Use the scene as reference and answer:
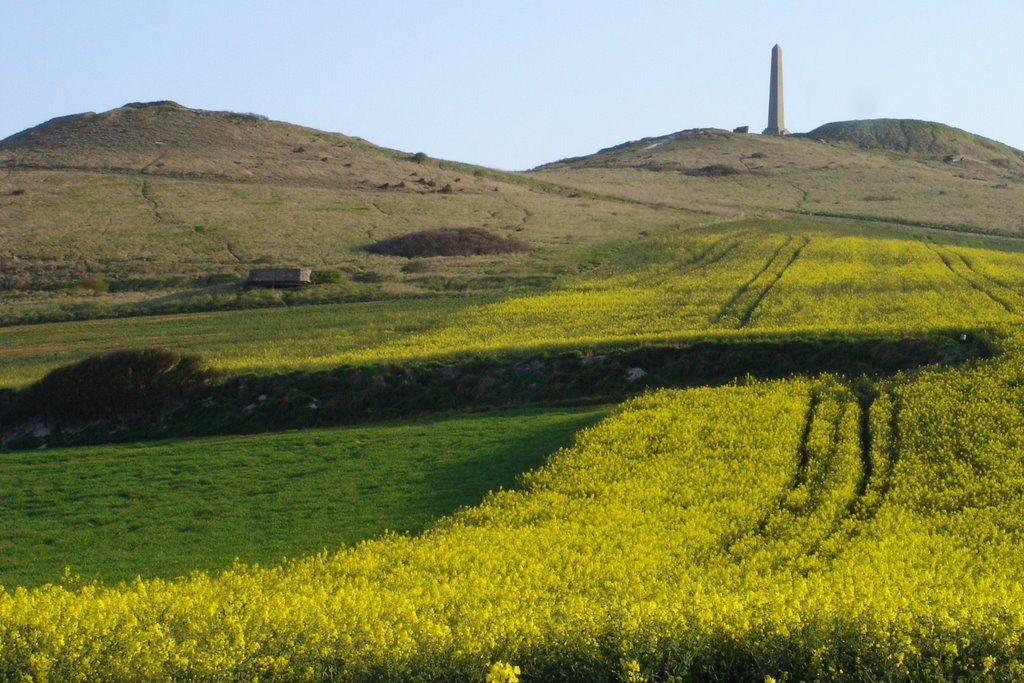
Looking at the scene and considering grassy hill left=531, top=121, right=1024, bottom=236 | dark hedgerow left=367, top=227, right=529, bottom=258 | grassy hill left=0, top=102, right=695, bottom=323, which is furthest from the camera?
grassy hill left=531, top=121, right=1024, bottom=236

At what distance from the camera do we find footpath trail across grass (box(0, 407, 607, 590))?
21.7 metres

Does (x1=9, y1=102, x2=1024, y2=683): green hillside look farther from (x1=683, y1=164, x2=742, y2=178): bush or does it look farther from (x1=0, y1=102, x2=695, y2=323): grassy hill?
(x1=683, y1=164, x2=742, y2=178): bush

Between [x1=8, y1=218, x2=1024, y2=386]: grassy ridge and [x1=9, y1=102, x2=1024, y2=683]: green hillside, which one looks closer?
[x1=9, y1=102, x2=1024, y2=683]: green hillside

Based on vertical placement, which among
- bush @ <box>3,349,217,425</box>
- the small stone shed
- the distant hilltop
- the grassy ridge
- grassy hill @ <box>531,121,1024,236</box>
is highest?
the distant hilltop

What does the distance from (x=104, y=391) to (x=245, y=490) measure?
10545mm

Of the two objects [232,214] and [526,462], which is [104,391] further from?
[232,214]

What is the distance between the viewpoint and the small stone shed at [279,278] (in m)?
57.5

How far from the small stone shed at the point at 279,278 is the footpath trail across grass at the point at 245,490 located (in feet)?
84.8

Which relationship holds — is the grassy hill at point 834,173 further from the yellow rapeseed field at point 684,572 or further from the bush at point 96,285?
the yellow rapeseed field at point 684,572

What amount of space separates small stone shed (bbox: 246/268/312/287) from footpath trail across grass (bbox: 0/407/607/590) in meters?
25.8

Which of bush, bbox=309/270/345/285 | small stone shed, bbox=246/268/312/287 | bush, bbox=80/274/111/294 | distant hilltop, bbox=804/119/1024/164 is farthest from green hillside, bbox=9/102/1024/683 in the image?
distant hilltop, bbox=804/119/1024/164

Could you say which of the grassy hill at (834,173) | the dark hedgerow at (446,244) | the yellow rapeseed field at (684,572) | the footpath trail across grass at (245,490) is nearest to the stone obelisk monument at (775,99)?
the grassy hill at (834,173)

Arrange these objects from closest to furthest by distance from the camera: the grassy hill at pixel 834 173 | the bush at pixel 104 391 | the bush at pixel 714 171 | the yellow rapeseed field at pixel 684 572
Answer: the yellow rapeseed field at pixel 684 572, the bush at pixel 104 391, the grassy hill at pixel 834 173, the bush at pixel 714 171

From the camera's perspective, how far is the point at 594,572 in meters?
18.0
